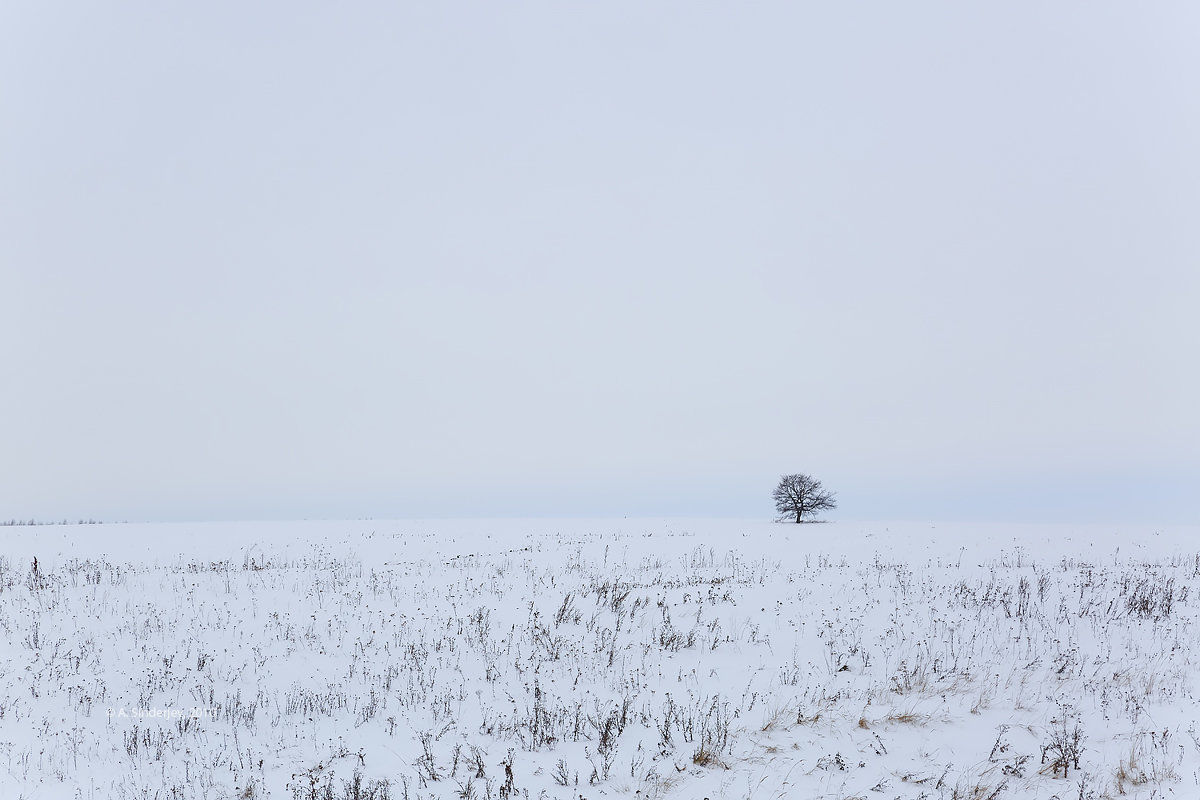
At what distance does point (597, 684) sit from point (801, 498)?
4201 cm

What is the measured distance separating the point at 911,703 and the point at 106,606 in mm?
14971

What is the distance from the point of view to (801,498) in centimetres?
4944

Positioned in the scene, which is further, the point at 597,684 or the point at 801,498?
the point at 801,498

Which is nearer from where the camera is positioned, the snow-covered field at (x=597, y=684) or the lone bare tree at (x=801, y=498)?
the snow-covered field at (x=597, y=684)

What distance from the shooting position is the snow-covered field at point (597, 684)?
25.6 feet

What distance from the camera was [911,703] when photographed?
9.46m

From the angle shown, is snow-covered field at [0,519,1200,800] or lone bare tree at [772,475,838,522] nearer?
snow-covered field at [0,519,1200,800]

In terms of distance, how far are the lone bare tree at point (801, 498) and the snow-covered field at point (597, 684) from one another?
105 feet

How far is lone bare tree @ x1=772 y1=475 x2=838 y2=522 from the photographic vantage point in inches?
1946

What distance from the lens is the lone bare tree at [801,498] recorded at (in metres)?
49.4

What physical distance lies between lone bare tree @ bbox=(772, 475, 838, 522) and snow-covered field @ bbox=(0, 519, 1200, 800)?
3190 cm

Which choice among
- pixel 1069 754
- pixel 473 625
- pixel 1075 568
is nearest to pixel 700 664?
pixel 473 625

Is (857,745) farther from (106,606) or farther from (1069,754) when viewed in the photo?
(106,606)

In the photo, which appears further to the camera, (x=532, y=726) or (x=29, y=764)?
(x=532, y=726)
